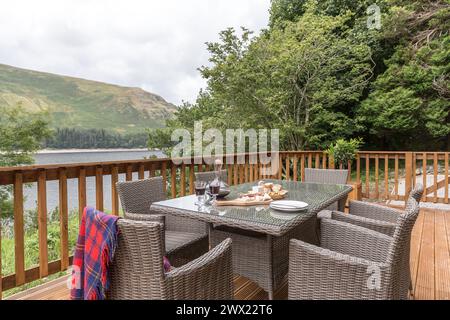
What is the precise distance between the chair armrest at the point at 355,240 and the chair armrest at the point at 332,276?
0.37 m

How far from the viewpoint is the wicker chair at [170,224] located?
6.47 ft

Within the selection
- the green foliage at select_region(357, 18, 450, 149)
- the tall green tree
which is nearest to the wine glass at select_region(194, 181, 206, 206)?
the tall green tree

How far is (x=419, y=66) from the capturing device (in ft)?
28.6

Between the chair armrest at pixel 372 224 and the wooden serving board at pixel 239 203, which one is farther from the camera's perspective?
the wooden serving board at pixel 239 203

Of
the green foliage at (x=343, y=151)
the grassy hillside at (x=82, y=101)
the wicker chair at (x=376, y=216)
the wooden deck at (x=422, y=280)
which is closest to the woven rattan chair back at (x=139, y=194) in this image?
the wooden deck at (x=422, y=280)

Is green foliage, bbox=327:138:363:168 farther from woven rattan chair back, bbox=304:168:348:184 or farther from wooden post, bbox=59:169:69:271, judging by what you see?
wooden post, bbox=59:169:69:271

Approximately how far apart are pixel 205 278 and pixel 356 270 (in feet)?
2.32

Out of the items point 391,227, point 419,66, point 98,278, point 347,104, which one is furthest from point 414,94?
point 98,278

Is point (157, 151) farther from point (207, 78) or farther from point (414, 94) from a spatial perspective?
point (414, 94)

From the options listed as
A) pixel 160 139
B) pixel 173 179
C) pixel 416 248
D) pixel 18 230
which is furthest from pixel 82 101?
pixel 416 248

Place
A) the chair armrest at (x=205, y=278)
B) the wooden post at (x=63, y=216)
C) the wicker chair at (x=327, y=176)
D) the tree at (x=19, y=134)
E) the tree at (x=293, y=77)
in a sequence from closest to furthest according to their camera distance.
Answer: the chair armrest at (x=205, y=278)
the wooden post at (x=63, y=216)
the wicker chair at (x=327, y=176)
the tree at (x=293, y=77)
the tree at (x=19, y=134)

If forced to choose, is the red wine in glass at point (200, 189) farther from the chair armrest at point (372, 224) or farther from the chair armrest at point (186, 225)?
the chair armrest at point (372, 224)

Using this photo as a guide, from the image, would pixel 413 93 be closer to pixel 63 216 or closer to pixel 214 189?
pixel 214 189

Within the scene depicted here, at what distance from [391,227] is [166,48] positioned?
40.8 feet
